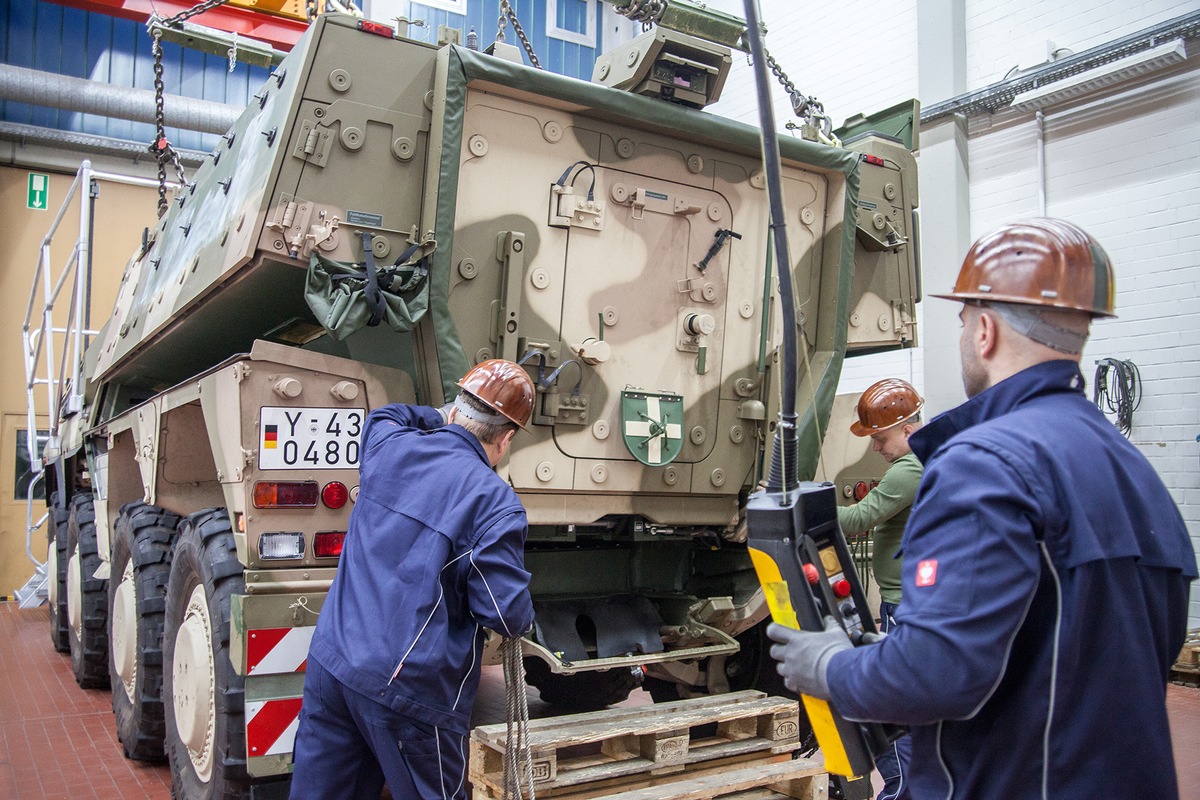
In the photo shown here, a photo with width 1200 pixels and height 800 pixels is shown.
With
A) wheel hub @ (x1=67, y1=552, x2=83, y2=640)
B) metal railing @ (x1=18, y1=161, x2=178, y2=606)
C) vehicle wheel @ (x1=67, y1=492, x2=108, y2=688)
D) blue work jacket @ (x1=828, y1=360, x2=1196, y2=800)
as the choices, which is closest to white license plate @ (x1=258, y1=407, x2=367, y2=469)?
blue work jacket @ (x1=828, y1=360, x2=1196, y2=800)

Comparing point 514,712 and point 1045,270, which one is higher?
point 1045,270

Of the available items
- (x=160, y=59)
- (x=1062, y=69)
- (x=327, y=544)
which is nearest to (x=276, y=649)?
(x=327, y=544)

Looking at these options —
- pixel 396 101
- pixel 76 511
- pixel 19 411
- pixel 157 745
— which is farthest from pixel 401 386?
pixel 19 411

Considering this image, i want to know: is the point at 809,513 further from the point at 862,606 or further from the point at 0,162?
the point at 0,162

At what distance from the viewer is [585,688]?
5887 millimetres

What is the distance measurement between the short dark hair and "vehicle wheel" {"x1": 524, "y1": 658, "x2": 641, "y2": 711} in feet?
9.42

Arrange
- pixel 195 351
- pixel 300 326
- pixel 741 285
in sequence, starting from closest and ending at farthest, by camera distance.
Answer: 1. pixel 741 285
2. pixel 300 326
3. pixel 195 351

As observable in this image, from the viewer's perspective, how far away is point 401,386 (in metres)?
3.94

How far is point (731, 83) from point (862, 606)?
12.8 metres

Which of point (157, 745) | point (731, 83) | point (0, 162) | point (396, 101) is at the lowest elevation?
point (157, 745)

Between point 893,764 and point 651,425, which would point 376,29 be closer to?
point 651,425

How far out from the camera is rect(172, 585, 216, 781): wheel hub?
3914 mm

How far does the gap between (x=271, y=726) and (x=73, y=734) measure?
10.0ft

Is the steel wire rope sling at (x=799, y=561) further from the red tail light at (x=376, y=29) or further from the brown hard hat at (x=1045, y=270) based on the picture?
the red tail light at (x=376, y=29)
